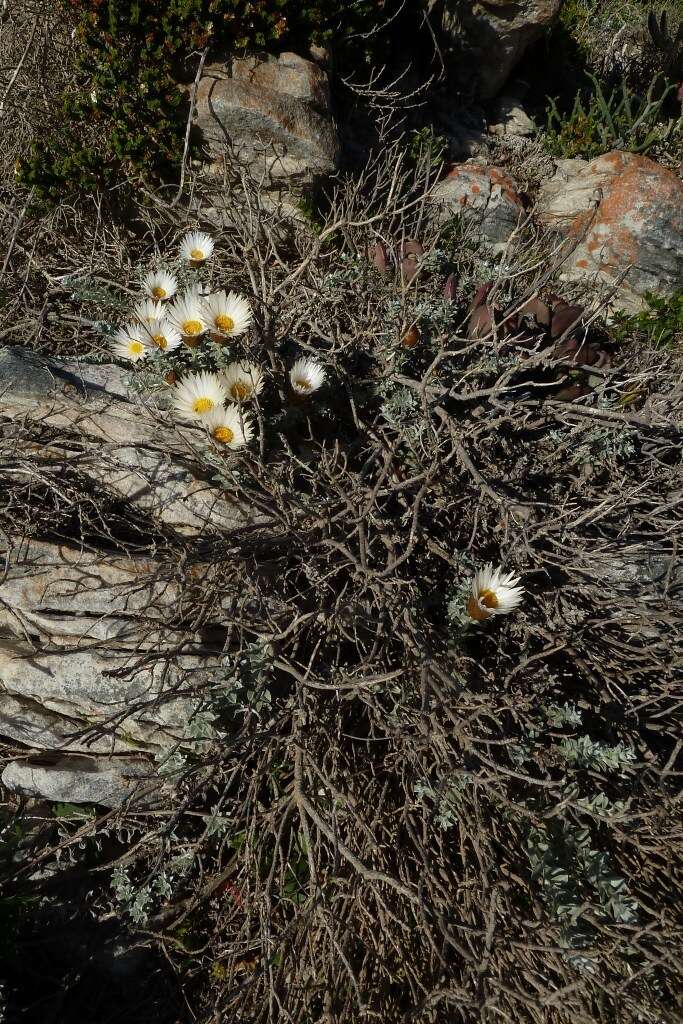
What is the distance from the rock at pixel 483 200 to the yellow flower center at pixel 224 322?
1.94m

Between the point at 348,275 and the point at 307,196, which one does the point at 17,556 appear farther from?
the point at 307,196

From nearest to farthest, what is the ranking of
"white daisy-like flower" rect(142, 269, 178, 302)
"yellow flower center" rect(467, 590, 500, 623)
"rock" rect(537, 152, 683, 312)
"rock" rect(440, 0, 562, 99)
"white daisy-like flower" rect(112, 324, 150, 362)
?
"yellow flower center" rect(467, 590, 500, 623)
"white daisy-like flower" rect(112, 324, 150, 362)
"white daisy-like flower" rect(142, 269, 178, 302)
"rock" rect(537, 152, 683, 312)
"rock" rect(440, 0, 562, 99)

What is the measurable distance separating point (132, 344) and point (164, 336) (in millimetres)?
169

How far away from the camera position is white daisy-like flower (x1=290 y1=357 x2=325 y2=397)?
7.12 ft

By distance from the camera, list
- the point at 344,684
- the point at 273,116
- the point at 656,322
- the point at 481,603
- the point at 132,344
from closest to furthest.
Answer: the point at 344,684 < the point at 481,603 < the point at 132,344 < the point at 273,116 < the point at 656,322

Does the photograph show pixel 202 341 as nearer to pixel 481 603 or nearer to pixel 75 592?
pixel 75 592

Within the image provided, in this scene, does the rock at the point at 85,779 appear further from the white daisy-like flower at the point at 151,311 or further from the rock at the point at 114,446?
the white daisy-like flower at the point at 151,311

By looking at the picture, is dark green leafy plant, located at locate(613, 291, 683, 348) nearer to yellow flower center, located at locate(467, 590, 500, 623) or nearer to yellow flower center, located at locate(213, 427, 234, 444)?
yellow flower center, located at locate(467, 590, 500, 623)

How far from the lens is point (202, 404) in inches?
77.9

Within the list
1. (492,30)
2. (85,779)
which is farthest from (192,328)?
(492,30)

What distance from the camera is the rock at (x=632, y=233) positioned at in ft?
11.5

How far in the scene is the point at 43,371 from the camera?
7.45 feet

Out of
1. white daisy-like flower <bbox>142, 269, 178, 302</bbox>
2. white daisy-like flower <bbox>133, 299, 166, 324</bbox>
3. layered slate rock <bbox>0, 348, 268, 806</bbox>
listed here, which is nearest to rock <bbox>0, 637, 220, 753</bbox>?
layered slate rock <bbox>0, 348, 268, 806</bbox>

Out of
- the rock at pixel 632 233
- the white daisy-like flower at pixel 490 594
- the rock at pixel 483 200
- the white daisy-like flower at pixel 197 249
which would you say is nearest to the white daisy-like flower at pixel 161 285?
the white daisy-like flower at pixel 197 249
